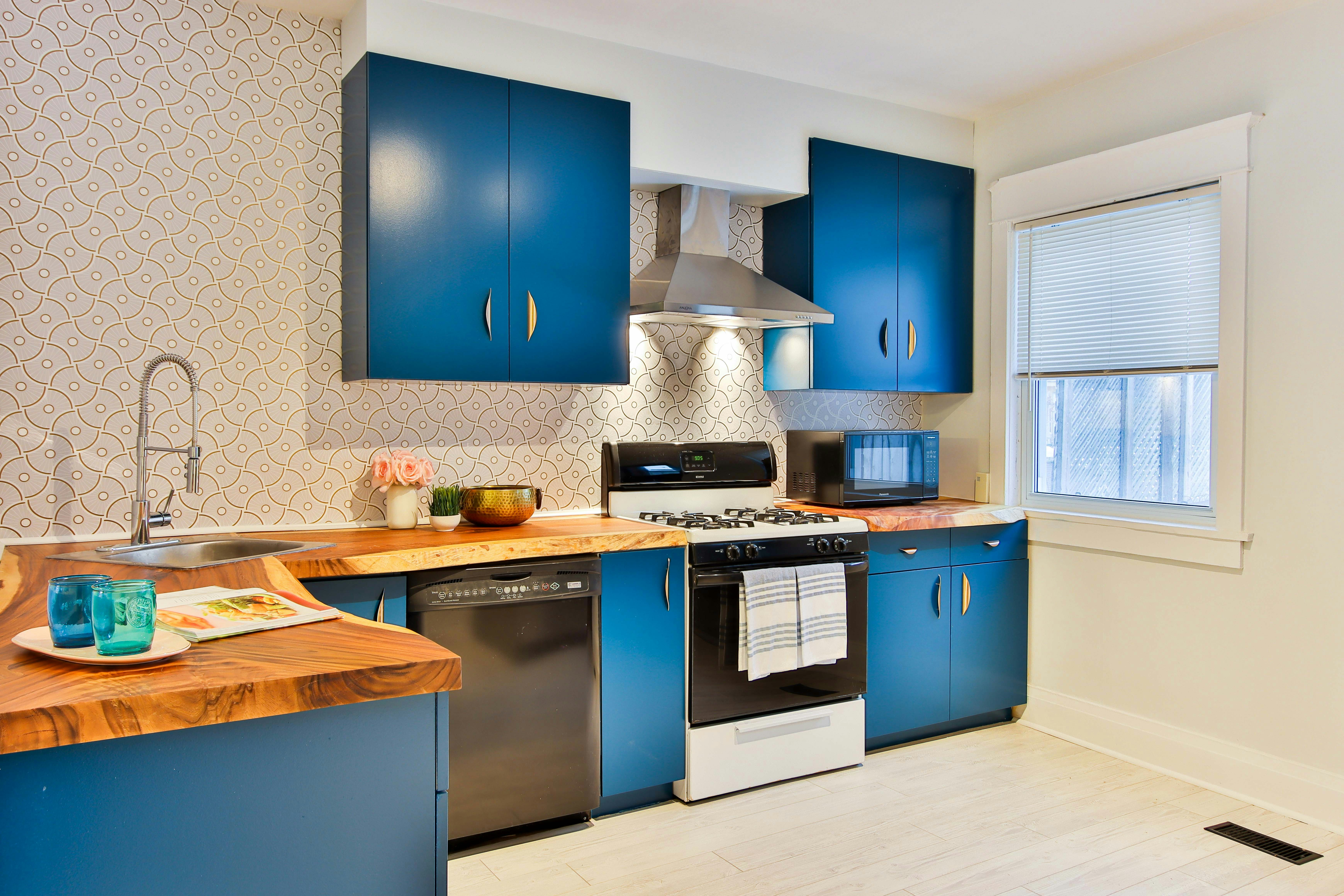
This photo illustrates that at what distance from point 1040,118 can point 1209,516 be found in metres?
1.76

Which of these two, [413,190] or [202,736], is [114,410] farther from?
[202,736]

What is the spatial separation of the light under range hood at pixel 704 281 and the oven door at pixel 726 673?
3.05ft

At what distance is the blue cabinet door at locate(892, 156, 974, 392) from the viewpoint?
3824 millimetres

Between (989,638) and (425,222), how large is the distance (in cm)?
268

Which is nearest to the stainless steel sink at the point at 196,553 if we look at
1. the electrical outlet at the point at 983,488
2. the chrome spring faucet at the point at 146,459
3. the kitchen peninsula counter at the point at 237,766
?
the chrome spring faucet at the point at 146,459

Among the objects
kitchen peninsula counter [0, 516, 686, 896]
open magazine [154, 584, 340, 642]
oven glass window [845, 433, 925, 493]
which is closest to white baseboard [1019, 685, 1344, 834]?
oven glass window [845, 433, 925, 493]

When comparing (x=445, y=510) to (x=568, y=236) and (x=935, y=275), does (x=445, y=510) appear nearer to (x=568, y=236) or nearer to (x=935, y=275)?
(x=568, y=236)

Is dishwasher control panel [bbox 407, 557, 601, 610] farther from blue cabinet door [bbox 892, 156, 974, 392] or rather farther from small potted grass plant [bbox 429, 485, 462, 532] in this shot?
blue cabinet door [bbox 892, 156, 974, 392]

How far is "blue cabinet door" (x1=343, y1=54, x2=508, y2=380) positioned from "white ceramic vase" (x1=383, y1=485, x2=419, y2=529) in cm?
40

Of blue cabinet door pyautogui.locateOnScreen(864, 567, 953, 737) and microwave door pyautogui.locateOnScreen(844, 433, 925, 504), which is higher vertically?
microwave door pyautogui.locateOnScreen(844, 433, 925, 504)

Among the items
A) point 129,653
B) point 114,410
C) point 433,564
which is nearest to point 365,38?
point 114,410

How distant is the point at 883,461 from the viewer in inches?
145

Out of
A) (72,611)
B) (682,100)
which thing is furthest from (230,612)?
(682,100)

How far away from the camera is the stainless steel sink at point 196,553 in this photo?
225cm
